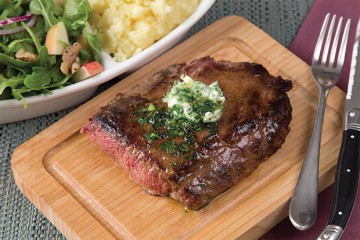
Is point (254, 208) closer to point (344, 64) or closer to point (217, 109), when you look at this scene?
point (217, 109)

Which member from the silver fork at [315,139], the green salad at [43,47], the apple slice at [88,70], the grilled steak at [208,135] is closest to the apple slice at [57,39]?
the green salad at [43,47]

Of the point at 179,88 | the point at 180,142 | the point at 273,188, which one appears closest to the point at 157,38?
the point at 179,88

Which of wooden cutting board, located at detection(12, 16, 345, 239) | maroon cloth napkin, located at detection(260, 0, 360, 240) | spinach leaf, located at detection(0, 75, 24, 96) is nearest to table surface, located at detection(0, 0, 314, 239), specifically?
maroon cloth napkin, located at detection(260, 0, 360, 240)

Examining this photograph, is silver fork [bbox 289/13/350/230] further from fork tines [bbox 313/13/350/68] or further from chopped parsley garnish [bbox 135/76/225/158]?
chopped parsley garnish [bbox 135/76/225/158]

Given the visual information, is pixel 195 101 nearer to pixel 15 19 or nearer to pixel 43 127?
pixel 43 127

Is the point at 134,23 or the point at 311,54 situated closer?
the point at 134,23

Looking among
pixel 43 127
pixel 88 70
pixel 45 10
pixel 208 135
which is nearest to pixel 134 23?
pixel 88 70
